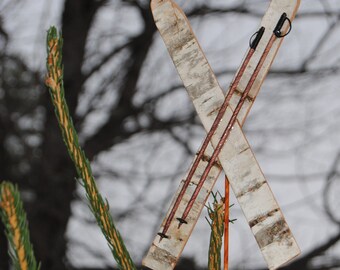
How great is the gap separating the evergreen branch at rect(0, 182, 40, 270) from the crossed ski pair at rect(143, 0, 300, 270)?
20cm

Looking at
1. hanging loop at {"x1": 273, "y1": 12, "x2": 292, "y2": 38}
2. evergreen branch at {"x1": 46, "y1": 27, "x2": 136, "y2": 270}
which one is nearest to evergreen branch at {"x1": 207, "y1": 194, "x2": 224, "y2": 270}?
evergreen branch at {"x1": 46, "y1": 27, "x2": 136, "y2": 270}

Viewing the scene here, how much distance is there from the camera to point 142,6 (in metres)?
2.87

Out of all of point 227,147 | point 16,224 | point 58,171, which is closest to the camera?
point 16,224

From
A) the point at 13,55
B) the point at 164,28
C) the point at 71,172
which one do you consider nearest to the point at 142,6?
the point at 13,55

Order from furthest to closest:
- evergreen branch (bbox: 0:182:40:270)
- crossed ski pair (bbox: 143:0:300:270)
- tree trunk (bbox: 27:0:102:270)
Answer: tree trunk (bbox: 27:0:102:270) → crossed ski pair (bbox: 143:0:300:270) → evergreen branch (bbox: 0:182:40:270)

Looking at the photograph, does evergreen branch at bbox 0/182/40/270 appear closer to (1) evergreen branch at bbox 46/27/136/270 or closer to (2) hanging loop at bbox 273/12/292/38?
(1) evergreen branch at bbox 46/27/136/270

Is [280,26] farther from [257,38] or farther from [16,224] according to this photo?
[16,224]

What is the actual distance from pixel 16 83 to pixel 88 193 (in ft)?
8.56

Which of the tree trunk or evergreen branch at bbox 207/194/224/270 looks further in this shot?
the tree trunk

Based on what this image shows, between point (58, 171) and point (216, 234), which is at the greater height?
point (58, 171)

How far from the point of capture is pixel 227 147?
2.29 feet

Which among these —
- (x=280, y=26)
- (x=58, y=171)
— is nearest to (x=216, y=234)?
(x=280, y=26)

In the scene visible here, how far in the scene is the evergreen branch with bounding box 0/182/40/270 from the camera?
50cm

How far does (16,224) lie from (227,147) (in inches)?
11.0
